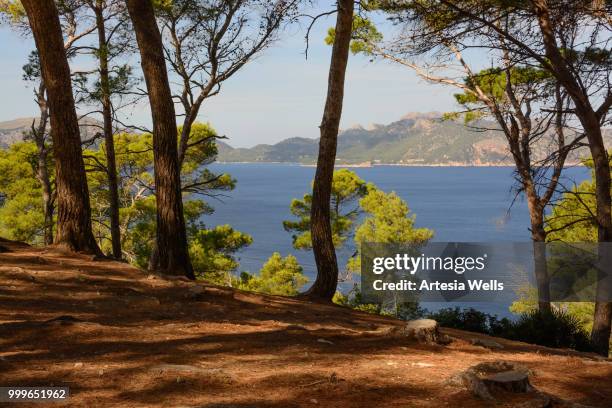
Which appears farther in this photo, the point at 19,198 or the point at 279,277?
the point at 279,277

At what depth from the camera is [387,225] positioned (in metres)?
27.6

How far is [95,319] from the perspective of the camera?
17.3 ft

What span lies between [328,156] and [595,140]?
4431 mm

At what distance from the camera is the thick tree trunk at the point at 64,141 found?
830cm

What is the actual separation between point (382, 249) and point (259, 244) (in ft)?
138

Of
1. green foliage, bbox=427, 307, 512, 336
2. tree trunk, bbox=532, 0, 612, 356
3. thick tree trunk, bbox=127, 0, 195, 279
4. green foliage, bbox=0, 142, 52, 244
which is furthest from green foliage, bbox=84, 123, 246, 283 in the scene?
tree trunk, bbox=532, 0, 612, 356

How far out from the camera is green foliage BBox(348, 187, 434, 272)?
27.3 metres

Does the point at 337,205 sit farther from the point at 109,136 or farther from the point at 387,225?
the point at 109,136

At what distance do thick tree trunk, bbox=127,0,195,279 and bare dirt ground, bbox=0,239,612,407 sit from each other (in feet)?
4.47

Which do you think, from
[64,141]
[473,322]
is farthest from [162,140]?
[473,322]

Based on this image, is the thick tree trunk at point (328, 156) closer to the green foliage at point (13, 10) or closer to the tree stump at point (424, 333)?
the tree stump at point (424, 333)

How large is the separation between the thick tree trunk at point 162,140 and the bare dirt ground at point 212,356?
1364 mm

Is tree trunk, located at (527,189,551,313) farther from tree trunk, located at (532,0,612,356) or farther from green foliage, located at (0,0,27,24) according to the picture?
green foliage, located at (0,0,27,24)

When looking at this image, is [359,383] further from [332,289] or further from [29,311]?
[332,289]
